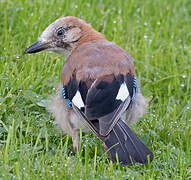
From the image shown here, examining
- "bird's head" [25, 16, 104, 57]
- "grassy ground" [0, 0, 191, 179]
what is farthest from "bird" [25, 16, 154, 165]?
"grassy ground" [0, 0, 191, 179]

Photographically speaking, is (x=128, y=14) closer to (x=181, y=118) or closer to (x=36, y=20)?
(x=36, y=20)

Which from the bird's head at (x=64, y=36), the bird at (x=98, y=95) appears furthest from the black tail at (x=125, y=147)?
the bird's head at (x=64, y=36)

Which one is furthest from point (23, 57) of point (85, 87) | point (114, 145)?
point (114, 145)

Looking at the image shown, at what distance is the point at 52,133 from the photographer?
17.1 feet

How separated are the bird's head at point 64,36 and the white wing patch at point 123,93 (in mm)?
1180

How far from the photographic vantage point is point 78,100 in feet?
15.4

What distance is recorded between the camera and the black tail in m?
4.50

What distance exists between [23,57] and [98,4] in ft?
7.00

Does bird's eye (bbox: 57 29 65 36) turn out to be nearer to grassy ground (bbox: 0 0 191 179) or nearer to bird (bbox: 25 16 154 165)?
bird (bbox: 25 16 154 165)

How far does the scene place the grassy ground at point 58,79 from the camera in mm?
4422

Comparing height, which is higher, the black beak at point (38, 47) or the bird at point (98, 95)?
the black beak at point (38, 47)

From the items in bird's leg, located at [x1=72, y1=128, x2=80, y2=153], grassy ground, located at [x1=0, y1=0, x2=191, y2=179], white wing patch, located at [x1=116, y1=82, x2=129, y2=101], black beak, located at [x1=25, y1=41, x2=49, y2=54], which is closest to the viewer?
grassy ground, located at [x1=0, y1=0, x2=191, y2=179]

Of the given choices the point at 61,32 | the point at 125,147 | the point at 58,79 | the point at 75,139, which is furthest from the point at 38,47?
the point at 125,147

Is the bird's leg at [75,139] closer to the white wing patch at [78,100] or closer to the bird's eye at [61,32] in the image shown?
the white wing patch at [78,100]
